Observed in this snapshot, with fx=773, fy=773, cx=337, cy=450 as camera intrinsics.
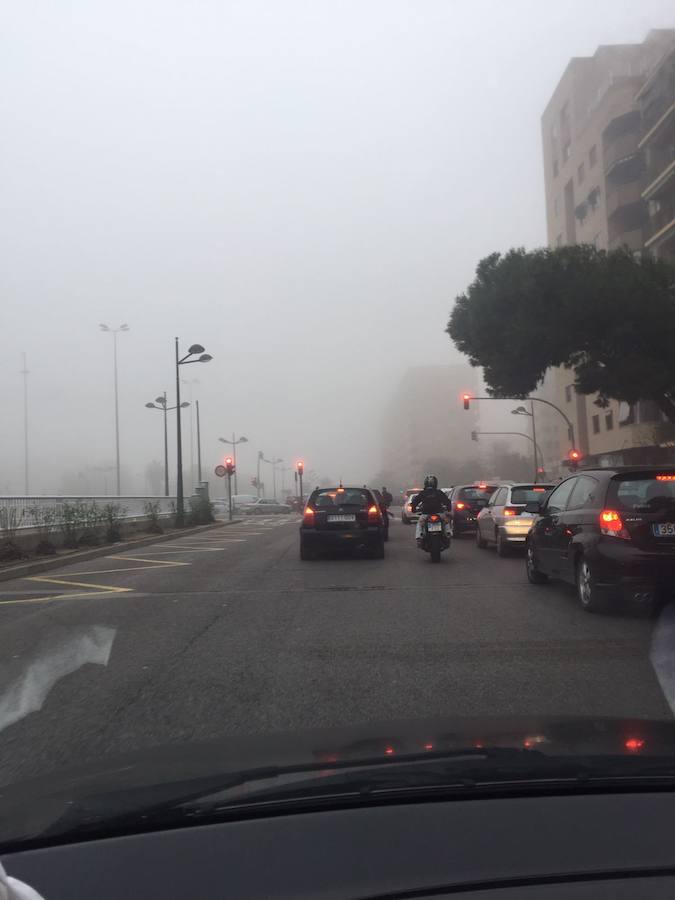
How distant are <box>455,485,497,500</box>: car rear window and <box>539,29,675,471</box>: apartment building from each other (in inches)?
775

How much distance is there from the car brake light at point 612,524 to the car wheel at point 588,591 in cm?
46

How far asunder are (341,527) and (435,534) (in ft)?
6.15

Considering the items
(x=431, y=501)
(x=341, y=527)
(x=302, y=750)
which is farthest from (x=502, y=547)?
(x=302, y=750)

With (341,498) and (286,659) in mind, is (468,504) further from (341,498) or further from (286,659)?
(286,659)

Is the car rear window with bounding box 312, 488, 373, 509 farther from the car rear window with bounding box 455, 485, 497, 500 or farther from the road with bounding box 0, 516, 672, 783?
the car rear window with bounding box 455, 485, 497, 500

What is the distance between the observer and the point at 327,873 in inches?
65.6

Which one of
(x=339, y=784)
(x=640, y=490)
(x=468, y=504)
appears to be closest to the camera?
(x=339, y=784)

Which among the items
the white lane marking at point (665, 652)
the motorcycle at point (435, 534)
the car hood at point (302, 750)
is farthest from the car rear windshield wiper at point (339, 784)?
the motorcycle at point (435, 534)

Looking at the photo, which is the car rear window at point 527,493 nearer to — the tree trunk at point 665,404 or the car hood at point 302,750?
the car hood at point 302,750

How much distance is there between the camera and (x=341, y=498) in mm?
15242

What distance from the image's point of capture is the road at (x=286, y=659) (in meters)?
4.64

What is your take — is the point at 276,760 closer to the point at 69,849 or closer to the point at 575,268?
the point at 69,849

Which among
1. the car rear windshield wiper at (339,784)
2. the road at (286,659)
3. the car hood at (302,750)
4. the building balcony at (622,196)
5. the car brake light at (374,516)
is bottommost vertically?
the road at (286,659)

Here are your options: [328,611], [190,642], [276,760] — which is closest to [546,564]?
[328,611]
